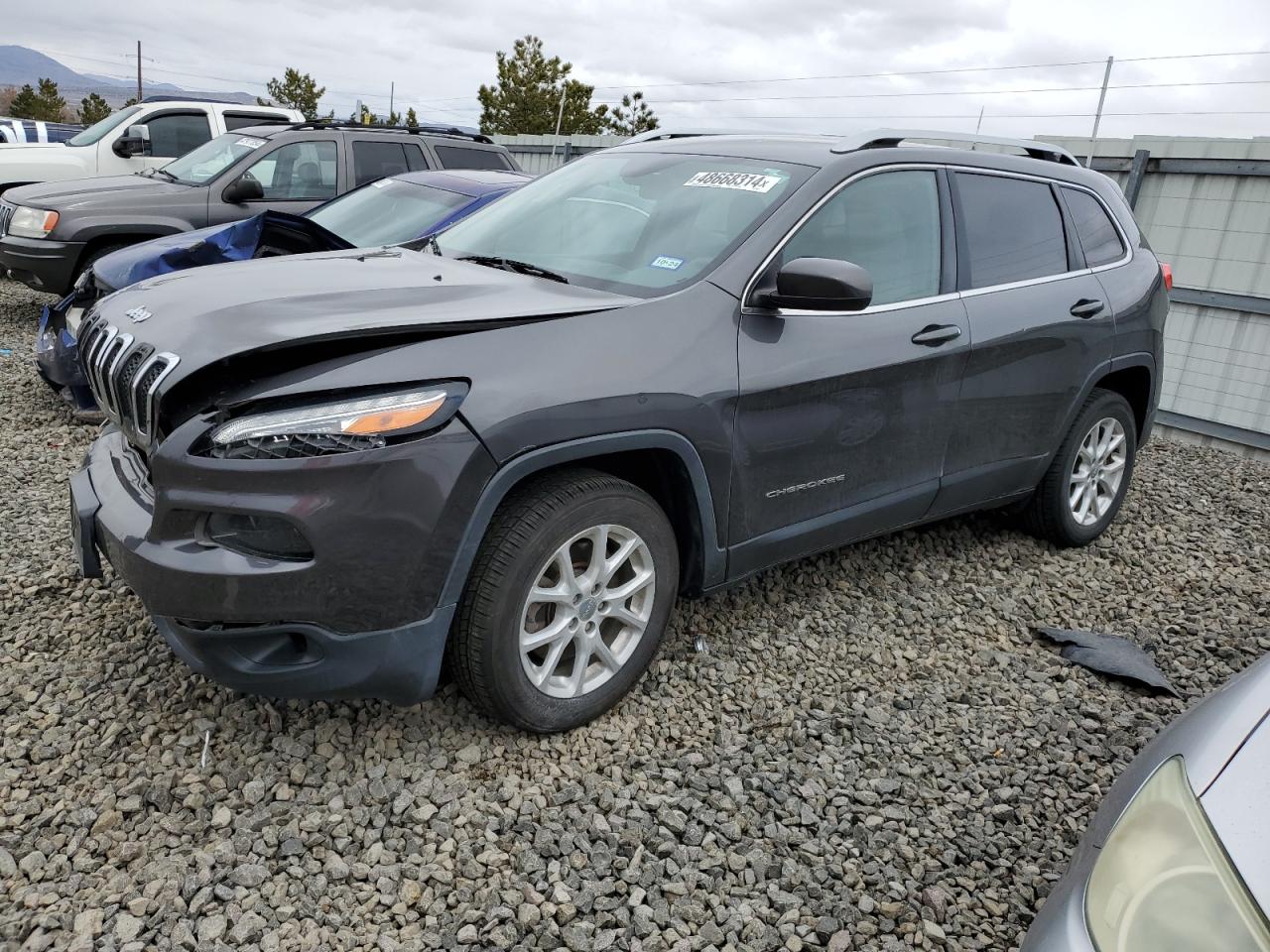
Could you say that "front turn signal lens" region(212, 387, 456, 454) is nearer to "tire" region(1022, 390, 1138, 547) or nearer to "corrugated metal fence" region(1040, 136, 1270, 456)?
"tire" region(1022, 390, 1138, 547)

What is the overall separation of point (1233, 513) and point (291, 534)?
5498 mm

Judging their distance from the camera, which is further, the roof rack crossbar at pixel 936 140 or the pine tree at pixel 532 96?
the pine tree at pixel 532 96

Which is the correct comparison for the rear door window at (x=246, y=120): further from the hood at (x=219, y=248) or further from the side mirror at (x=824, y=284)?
the side mirror at (x=824, y=284)

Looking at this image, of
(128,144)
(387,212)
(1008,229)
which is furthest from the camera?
(128,144)

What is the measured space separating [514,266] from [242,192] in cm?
525

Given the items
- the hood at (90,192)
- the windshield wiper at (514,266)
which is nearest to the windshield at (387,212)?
the hood at (90,192)

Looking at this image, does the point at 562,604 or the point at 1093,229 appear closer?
the point at 562,604

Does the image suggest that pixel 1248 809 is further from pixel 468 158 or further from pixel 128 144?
pixel 128 144

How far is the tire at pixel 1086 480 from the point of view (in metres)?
4.40

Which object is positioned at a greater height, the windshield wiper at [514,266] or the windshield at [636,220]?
the windshield at [636,220]

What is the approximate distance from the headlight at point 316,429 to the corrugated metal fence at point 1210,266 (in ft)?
29.7

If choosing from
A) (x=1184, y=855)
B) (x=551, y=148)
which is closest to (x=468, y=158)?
(x=551, y=148)

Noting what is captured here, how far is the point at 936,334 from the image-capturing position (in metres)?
3.52

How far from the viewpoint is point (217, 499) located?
2289mm
